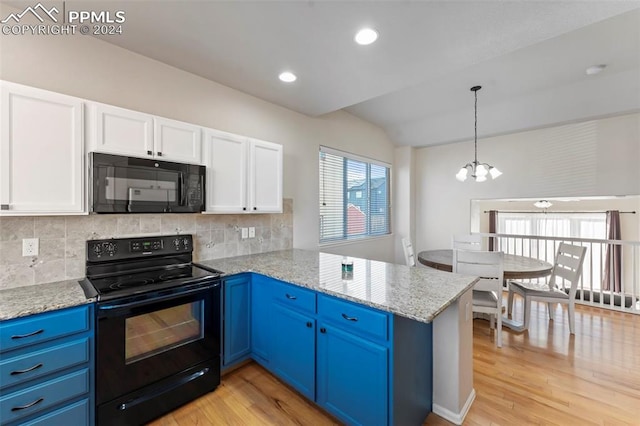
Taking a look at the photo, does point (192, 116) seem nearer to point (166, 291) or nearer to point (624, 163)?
point (166, 291)

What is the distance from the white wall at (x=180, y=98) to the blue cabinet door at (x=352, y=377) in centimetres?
186

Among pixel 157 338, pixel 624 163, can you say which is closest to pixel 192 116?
pixel 157 338

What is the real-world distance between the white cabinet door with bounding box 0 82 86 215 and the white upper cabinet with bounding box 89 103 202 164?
0.33 feet

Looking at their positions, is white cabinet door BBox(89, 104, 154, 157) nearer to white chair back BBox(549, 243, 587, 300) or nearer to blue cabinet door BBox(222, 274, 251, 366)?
blue cabinet door BBox(222, 274, 251, 366)

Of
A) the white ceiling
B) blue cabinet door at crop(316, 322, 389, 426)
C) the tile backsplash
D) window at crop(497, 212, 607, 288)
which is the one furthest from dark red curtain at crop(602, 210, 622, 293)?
the tile backsplash

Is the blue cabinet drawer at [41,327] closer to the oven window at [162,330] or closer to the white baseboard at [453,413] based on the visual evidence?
the oven window at [162,330]

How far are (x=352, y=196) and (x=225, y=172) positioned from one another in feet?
8.22

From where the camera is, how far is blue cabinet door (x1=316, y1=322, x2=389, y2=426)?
1.45 m

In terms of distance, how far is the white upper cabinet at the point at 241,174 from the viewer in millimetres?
2393

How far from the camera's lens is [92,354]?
5.11ft

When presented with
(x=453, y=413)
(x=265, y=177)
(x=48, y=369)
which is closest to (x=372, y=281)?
(x=453, y=413)

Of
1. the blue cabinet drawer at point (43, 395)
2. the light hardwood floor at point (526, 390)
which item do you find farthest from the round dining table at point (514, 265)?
the blue cabinet drawer at point (43, 395)

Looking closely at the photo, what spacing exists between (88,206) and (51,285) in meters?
0.58

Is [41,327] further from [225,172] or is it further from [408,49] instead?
[408,49]
